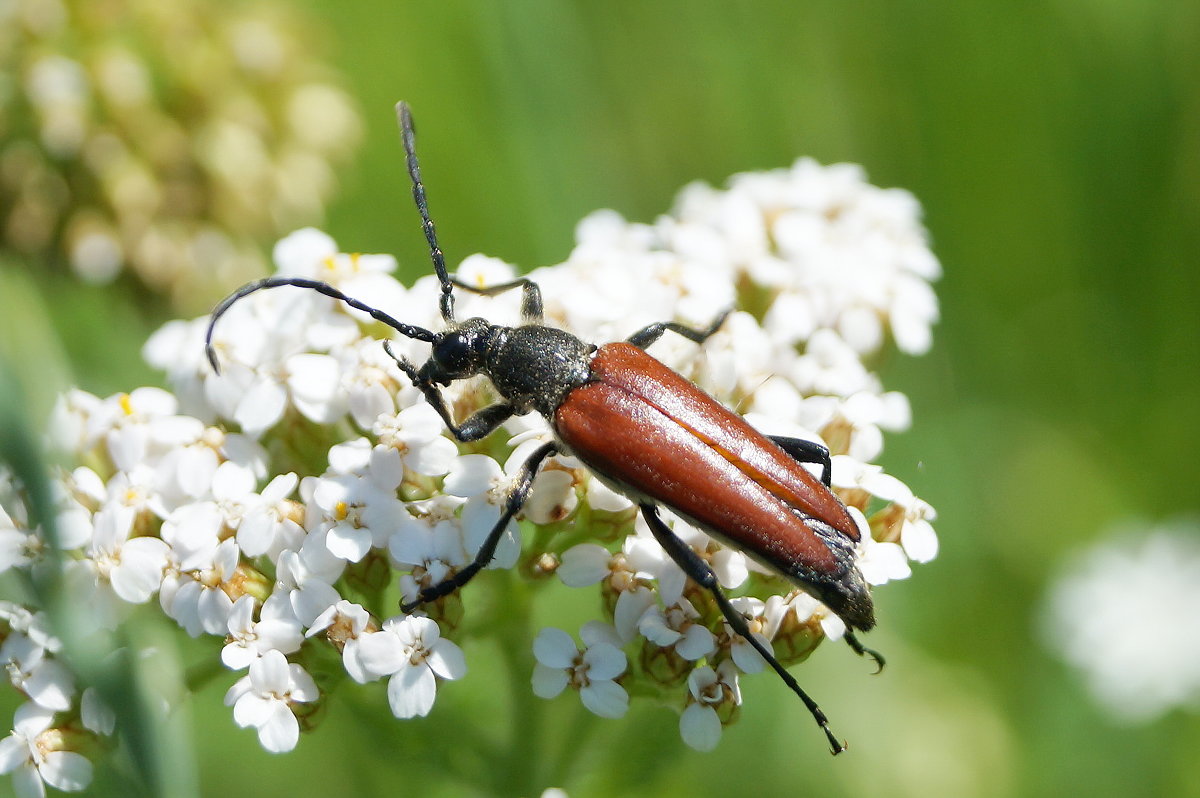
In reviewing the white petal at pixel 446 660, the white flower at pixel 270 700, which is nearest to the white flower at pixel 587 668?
the white petal at pixel 446 660

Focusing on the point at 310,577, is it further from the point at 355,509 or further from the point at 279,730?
the point at 279,730

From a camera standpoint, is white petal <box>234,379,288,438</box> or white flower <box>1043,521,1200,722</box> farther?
white flower <box>1043,521,1200,722</box>

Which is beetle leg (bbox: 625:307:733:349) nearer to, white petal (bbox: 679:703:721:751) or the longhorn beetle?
the longhorn beetle

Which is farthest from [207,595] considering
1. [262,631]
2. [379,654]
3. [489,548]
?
[489,548]

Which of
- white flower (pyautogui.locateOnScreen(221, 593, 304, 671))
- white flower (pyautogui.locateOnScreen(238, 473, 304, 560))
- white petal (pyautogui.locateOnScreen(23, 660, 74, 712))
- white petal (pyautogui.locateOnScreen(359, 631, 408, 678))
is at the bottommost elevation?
white petal (pyautogui.locateOnScreen(23, 660, 74, 712))

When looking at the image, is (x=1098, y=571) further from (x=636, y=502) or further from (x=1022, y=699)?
(x=636, y=502)

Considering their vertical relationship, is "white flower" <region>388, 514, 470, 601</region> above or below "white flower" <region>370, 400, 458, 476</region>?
below

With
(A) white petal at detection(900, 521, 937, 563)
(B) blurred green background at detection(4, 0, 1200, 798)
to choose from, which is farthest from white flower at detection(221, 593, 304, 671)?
(B) blurred green background at detection(4, 0, 1200, 798)

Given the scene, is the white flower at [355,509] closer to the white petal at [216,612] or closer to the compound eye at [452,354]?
the white petal at [216,612]
